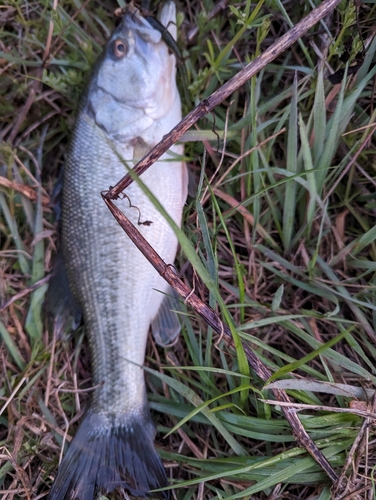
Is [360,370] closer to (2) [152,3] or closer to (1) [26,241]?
(1) [26,241]

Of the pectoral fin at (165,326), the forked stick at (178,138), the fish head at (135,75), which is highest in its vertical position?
the fish head at (135,75)

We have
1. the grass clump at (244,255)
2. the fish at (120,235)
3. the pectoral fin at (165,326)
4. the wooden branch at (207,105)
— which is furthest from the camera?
the pectoral fin at (165,326)

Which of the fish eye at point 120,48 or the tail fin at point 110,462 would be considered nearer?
the tail fin at point 110,462

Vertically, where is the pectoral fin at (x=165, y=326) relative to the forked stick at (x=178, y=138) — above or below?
below

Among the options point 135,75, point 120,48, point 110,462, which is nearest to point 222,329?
point 110,462

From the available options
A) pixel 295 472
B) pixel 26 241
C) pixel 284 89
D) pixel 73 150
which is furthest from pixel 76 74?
pixel 295 472

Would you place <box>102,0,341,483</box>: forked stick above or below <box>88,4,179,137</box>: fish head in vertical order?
below

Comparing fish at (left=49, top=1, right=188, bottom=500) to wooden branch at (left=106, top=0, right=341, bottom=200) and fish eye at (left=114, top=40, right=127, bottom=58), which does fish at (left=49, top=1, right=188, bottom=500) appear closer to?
fish eye at (left=114, top=40, right=127, bottom=58)

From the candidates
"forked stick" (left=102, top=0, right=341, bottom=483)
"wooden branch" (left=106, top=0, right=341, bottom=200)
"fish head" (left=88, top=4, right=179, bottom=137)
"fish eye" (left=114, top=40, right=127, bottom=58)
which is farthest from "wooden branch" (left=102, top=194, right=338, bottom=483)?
"fish eye" (left=114, top=40, right=127, bottom=58)

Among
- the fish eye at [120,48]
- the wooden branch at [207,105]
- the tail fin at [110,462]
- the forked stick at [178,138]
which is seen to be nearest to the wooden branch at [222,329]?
the forked stick at [178,138]

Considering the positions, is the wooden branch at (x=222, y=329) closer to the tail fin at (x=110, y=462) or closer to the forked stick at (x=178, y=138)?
the forked stick at (x=178, y=138)
